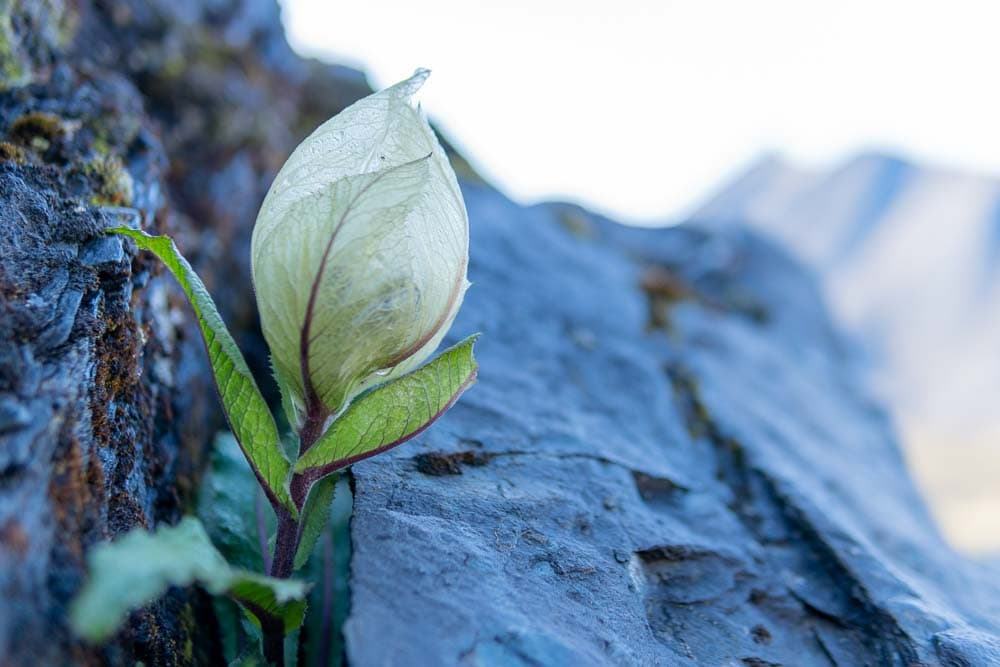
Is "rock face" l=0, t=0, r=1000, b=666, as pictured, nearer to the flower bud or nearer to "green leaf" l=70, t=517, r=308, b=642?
"green leaf" l=70, t=517, r=308, b=642

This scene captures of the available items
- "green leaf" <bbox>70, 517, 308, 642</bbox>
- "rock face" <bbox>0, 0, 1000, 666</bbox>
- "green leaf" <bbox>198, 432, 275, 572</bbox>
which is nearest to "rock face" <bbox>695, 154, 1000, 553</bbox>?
"rock face" <bbox>0, 0, 1000, 666</bbox>

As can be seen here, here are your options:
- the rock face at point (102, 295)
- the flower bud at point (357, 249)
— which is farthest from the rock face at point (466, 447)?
the flower bud at point (357, 249)

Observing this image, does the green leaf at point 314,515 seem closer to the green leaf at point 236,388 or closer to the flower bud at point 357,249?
the green leaf at point 236,388

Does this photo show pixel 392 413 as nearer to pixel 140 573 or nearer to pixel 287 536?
pixel 287 536

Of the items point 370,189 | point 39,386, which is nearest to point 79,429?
point 39,386

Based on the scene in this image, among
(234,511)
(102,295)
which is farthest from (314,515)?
(102,295)

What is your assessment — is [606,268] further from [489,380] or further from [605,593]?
[605,593]
